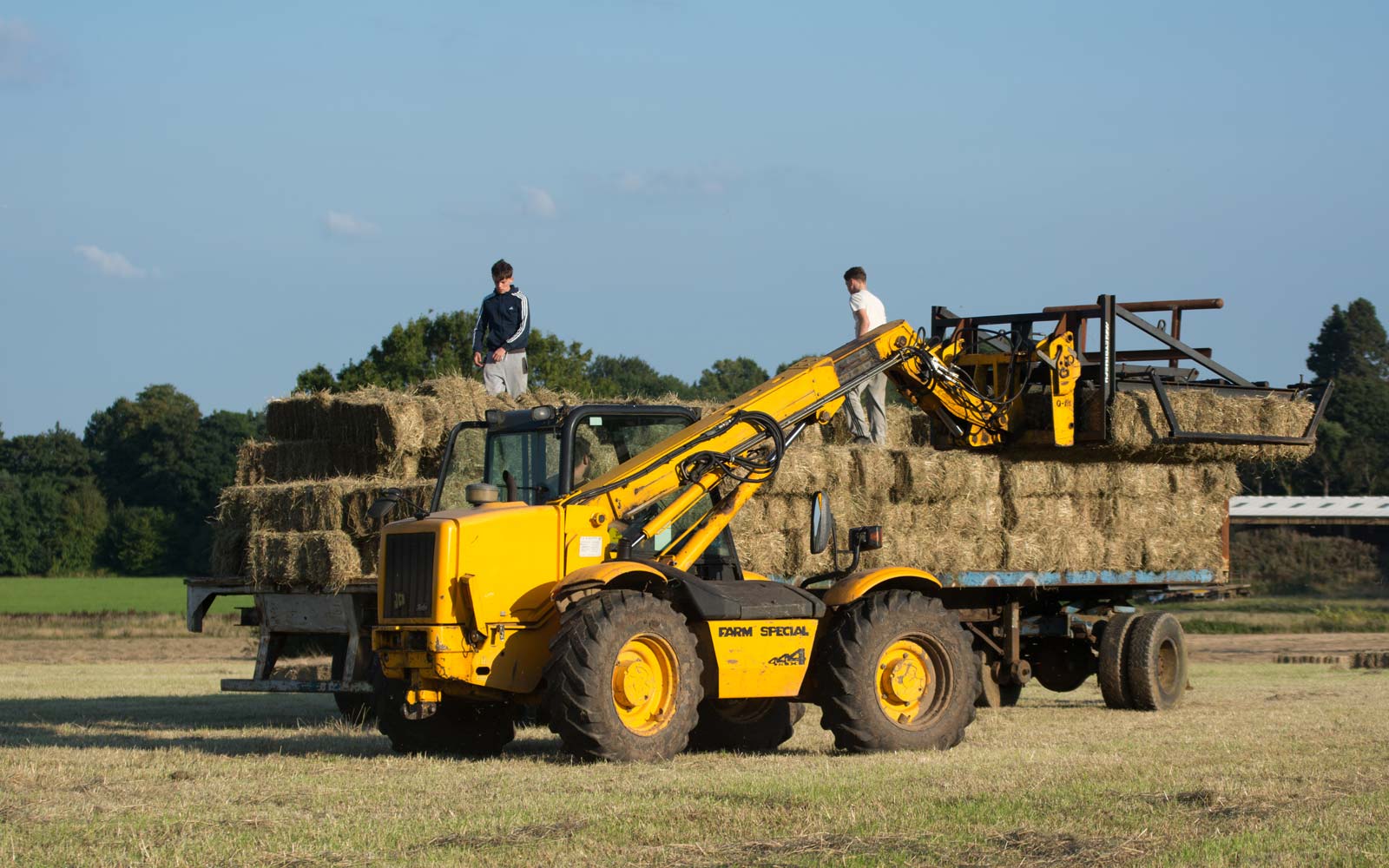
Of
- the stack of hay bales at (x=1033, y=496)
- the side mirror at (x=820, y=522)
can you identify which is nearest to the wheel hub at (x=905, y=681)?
the side mirror at (x=820, y=522)

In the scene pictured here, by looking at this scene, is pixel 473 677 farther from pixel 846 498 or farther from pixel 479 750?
pixel 846 498

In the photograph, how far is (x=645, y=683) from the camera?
1123 centimetres

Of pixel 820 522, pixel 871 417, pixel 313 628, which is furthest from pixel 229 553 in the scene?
pixel 820 522

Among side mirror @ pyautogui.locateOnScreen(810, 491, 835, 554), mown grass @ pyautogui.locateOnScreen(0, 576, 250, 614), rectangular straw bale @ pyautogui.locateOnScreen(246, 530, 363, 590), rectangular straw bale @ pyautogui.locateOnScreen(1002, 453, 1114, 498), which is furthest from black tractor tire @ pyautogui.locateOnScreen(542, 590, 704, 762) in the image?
mown grass @ pyautogui.locateOnScreen(0, 576, 250, 614)

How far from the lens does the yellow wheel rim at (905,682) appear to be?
12273 millimetres

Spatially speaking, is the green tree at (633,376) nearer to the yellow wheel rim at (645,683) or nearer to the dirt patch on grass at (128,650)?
the dirt patch on grass at (128,650)

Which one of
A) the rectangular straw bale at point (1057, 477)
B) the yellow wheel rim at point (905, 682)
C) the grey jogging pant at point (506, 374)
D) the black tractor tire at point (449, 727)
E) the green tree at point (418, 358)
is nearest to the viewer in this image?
the yellow wheel rim at point (905, 682)

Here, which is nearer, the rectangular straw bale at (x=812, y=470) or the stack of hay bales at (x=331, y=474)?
the stack of hay bales at (x=331, y=474)

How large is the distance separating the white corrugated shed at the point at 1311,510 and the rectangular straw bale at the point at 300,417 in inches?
1539

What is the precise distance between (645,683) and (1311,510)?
47421 mm

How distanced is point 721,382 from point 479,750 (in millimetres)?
88947

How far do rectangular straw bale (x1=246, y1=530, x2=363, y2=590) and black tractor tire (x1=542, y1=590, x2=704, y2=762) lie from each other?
3390 millimetres

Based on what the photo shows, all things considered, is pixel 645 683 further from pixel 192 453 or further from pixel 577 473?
pixel 192 453

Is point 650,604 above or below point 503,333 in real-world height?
below
